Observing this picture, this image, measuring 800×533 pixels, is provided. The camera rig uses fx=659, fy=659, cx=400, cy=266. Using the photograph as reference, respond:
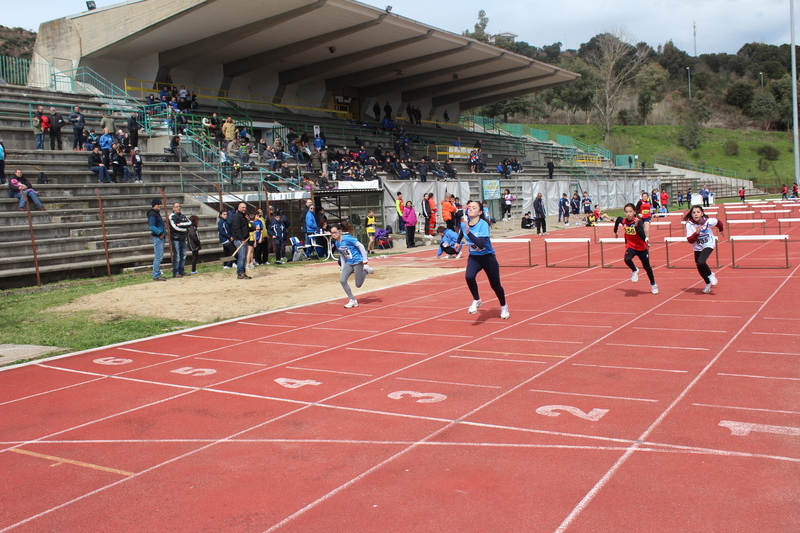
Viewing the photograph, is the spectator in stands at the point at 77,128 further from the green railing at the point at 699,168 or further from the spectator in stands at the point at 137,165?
the green railing at the point at 699,168

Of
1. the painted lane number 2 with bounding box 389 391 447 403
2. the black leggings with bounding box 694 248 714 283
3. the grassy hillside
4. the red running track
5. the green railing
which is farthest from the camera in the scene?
the grassy hillside

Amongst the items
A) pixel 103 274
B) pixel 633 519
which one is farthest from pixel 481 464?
pixel 103 274

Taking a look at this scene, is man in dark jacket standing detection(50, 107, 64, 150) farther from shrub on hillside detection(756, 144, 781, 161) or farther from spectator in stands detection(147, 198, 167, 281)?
shrub on hillside detection(756, 144, 781, 161)

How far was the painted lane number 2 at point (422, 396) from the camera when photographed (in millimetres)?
6781

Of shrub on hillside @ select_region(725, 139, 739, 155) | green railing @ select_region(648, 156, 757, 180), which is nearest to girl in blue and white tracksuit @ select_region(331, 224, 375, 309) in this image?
green railing @ select_region(648, 156, 757, 180)

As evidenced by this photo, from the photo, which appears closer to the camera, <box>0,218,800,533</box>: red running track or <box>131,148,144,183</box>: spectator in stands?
<box>0,218,800,533</box>: red running track

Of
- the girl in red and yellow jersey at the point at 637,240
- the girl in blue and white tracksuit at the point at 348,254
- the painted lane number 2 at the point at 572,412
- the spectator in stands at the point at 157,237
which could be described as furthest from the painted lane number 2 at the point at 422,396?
the spectator in stands at the point at 157,237

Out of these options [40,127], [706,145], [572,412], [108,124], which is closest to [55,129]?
[40,127]

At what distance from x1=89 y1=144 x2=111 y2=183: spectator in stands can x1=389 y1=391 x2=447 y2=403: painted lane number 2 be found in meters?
17.6

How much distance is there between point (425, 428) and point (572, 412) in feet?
4.60

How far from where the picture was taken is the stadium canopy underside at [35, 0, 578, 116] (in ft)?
98.9

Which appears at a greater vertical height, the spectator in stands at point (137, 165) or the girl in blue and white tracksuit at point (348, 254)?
the spectator in stands at point (137, 165)

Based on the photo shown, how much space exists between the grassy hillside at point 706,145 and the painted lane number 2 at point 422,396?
6930cm

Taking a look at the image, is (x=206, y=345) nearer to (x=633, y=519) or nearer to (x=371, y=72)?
(x=633, y=519)
